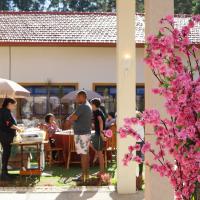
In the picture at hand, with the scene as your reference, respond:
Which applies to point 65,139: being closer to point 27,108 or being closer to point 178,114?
point 27,108

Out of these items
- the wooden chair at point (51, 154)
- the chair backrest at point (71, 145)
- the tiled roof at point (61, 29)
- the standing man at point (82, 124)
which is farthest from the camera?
the tiled roof at point (61, 29)

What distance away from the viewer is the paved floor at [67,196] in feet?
30.1

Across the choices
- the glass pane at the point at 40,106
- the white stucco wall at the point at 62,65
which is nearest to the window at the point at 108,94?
the white stucco wall at the point at 62,65

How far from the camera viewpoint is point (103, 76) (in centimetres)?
2297

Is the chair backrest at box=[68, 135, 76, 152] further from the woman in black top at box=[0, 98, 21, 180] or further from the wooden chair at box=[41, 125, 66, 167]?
the woman in black top at box=[0, 98, 21, 180]

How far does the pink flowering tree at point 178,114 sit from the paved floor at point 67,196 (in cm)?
457

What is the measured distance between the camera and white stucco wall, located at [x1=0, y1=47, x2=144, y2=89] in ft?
74.1


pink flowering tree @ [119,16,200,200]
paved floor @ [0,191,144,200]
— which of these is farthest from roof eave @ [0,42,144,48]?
pink flowering tree @ [119,16,200,200]

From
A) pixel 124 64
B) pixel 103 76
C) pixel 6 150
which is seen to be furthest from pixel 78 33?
pixel 124 64

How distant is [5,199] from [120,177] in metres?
1.97

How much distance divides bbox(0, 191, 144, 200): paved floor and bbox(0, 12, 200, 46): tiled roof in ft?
43.1

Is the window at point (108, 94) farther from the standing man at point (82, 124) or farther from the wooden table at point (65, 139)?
the standing man at point (82, 124)

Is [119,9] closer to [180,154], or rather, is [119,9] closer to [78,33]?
[180,154]

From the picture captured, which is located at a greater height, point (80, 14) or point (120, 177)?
point (80, 14)
